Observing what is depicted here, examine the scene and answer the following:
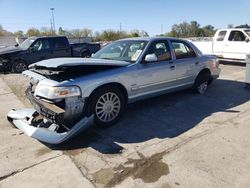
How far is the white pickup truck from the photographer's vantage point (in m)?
12.0

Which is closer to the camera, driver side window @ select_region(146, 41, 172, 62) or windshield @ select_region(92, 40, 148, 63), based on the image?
windshield @ select_region(92, 40, 148, 63)

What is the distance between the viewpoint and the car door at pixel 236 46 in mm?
11977

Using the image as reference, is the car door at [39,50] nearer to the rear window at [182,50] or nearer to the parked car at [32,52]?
the parked car at [32,52]

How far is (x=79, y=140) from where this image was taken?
13.7 ft

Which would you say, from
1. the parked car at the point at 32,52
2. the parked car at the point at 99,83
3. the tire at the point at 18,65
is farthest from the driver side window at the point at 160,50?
the tire at the point at 18,65

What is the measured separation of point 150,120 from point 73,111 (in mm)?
1658

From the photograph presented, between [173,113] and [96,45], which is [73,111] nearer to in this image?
[173,113]

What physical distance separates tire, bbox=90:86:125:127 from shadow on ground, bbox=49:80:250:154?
0.16 m

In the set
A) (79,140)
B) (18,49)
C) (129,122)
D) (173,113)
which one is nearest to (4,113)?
(79,140)

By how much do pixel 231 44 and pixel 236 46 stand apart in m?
0.29

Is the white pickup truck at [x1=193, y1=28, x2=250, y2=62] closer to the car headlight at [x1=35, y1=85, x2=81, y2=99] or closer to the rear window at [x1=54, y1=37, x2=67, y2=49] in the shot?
the rear window at [x1=54, y1=37, x2=67, y2=49]

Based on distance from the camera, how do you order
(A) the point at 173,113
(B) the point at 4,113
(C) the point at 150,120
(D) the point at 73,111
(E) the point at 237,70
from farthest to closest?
(E) the point at 237,70, (B) the point at 4,113, (A) the point at 173,113, (C) the point at 150,120, (D) the point at 73,111

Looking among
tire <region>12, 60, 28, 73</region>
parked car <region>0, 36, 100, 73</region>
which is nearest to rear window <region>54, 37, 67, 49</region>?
parked car <region>0, 36, 100, 73</region>

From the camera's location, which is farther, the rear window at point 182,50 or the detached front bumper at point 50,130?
the rear window at point 182,50
